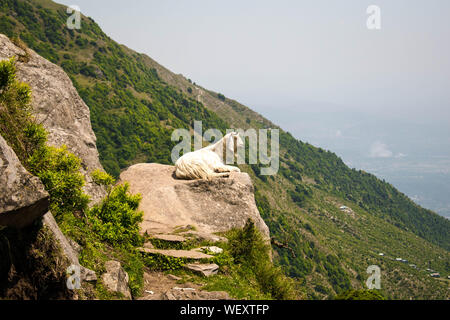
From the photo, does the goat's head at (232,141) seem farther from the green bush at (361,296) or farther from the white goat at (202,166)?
the green bush at (361,296)

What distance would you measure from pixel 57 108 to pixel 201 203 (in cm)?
725

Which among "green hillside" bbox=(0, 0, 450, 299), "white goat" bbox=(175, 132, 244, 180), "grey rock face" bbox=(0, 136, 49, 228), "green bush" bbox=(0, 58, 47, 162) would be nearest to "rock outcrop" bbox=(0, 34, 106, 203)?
"green bush" bbox=(0, 58, 47, 162)

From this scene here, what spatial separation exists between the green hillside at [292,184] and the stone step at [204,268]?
34.8 m

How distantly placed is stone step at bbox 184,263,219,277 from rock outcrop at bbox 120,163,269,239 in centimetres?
418

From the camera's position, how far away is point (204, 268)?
8.75 m

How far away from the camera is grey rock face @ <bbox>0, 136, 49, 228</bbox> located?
15.8 ft

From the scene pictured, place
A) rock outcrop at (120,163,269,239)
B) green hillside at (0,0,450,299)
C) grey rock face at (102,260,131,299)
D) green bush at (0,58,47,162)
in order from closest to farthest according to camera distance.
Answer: grey rock face at (102,260,131,299) → green bush at (0,58,47,162) → rock outcrop at (120,163,269,239) → green hillside at (0,0,450,299)

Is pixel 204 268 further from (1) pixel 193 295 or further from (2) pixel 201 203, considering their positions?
(2) pixel 201 203

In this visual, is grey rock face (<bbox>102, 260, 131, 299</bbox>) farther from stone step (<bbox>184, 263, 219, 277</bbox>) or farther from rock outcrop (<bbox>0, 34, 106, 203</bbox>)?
rock outcrop (<bbox>0, 34, 106, 203</bbox>)

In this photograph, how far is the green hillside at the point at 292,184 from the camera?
60.2 meters

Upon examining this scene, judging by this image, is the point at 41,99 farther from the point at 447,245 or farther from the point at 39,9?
the point at 447,245

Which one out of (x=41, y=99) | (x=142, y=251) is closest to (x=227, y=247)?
(x=142, y=251)

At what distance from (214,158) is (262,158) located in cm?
7097

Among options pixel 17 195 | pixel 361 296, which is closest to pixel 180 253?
pixel 361 296
